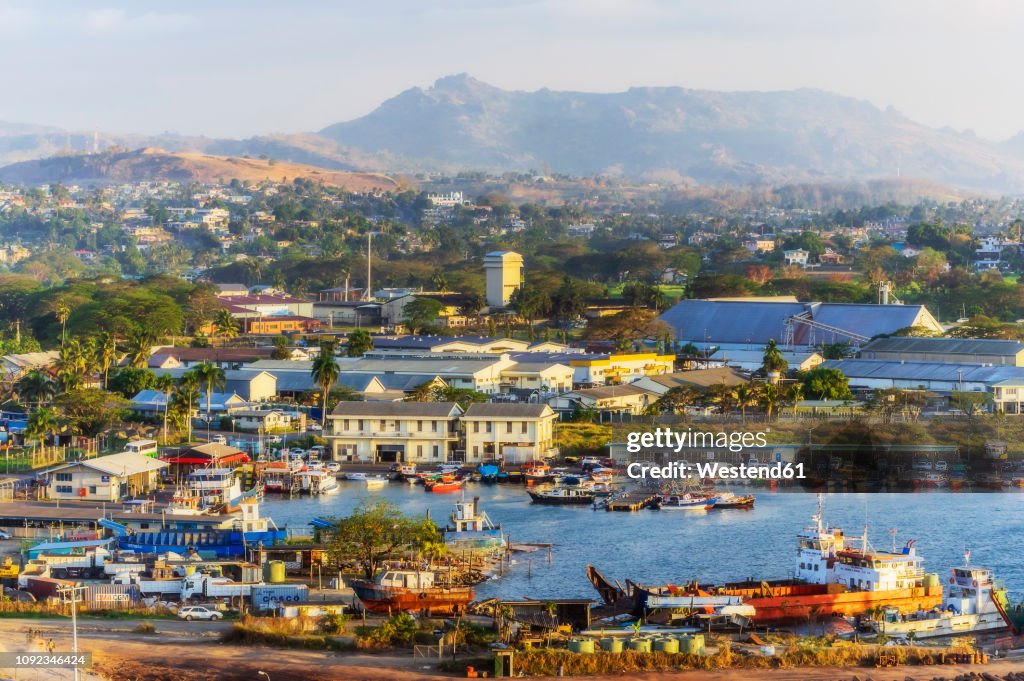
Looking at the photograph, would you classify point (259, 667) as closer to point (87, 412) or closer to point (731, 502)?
Result: point (731, 502)

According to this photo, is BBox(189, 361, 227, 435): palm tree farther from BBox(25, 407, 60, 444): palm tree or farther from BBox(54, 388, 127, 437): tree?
BBox(25, 407, 60, 444): palm tree

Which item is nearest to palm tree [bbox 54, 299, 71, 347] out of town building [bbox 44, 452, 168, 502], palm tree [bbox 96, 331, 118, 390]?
palm tree [bbox 96, 331, 118, 390]

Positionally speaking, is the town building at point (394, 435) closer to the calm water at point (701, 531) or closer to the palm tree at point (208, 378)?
the calm water at point (701, 531)

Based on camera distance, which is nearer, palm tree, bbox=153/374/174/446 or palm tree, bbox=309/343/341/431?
palm tree, bbox=153/374/174/446

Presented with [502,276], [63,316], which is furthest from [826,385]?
[502,276]

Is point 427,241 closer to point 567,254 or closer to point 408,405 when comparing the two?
point 567,254
